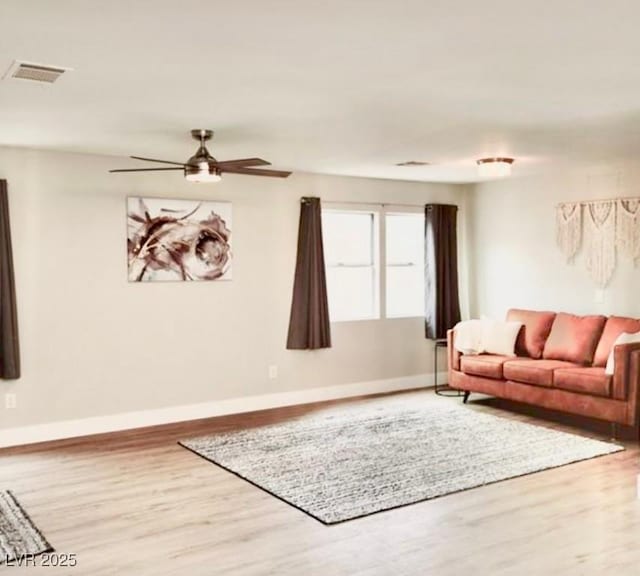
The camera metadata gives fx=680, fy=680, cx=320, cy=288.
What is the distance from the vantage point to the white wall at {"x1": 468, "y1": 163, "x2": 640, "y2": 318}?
6398 mm

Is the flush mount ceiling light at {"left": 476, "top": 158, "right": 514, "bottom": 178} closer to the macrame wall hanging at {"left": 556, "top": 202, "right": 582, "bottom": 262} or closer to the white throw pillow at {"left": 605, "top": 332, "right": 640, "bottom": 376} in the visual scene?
the macrame wall hanging at {"left": 556, "top": 202, "right": 582, "bottom": 262}

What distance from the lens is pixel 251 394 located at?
6.59 metres

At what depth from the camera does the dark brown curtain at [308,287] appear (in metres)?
6.78

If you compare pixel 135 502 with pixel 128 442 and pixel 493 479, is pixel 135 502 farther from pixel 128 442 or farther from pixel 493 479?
pixel 493 479

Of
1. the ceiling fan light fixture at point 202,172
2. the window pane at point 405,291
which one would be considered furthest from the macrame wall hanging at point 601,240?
the ceiling fan light fixture at point 202,172

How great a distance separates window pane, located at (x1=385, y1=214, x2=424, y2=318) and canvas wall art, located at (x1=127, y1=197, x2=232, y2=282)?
2.05 m

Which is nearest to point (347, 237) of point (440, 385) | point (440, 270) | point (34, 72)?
point (440, 270)

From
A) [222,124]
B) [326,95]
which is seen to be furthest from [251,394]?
[326,95]

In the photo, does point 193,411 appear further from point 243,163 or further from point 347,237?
point 243,163

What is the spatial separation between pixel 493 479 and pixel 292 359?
2878mm

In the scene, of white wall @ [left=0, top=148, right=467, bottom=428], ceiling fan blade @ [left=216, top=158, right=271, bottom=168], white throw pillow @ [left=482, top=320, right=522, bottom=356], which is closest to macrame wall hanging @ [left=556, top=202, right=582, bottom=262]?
white throw pillow @ [left=482, top=320, right=522, bottom=356]

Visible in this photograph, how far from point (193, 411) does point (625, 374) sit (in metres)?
3.69

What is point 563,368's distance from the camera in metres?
5.80

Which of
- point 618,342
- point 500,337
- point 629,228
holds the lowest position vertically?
point 500,337
